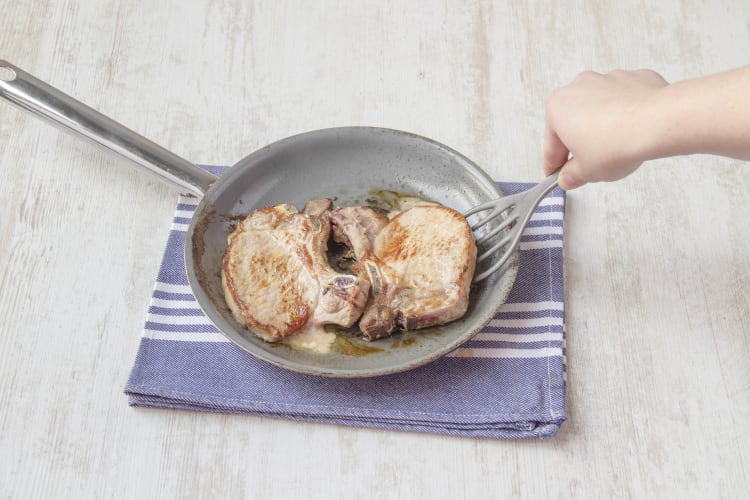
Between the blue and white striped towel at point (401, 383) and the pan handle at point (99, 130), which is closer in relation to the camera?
the blue and white striped towel at point (401, 383)

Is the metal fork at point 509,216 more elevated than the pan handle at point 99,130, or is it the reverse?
the pan handle at point 99,130

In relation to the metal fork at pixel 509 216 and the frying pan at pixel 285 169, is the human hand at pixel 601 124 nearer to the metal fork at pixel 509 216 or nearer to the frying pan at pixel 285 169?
the metal fork at pixel 509 216

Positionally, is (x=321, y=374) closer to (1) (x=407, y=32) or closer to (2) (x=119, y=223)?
(2) (x=119, y=223)

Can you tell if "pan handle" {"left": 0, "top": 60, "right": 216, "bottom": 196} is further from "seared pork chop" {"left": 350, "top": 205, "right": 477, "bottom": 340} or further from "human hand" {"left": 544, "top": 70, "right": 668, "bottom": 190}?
"human hand" {"left": 544, "top": 70, "right": 668, "bottom": 190}

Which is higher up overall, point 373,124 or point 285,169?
point 373,124

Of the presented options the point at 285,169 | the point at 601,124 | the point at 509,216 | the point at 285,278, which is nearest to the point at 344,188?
the point at 285,169

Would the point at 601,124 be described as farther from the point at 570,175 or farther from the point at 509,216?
the point at 509,216

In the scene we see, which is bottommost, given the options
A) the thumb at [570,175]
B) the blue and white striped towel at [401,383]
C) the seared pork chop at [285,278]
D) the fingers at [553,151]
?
the blue and white striped towel at [401,383]

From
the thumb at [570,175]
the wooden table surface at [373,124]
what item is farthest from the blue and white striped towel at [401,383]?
the thumb at [570,175]
